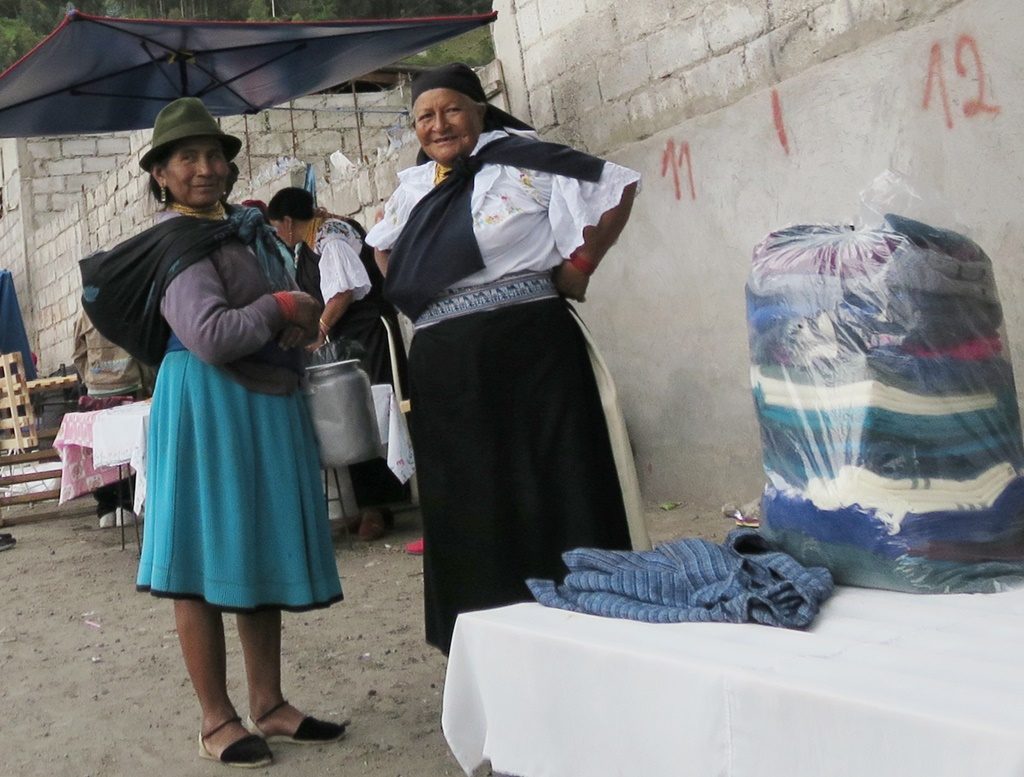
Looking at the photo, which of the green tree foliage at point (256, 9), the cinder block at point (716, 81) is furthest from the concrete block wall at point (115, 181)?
the green tree foliage at point (256, 9)

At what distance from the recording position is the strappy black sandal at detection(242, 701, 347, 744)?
10.5 ft

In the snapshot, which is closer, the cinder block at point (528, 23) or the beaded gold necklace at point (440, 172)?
the beaded gold necklace at point (440, 172)

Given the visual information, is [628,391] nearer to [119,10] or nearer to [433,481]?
[433,481]

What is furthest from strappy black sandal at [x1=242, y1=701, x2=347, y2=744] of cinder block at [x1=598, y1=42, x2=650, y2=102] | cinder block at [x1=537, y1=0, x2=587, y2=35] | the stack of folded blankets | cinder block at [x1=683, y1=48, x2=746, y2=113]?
cinder block at [x1=537, y1=0, x2=587, y2=35]

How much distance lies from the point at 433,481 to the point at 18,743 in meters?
1.60

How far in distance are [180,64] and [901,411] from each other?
6.32 m

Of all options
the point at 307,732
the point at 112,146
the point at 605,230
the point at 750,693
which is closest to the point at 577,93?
the point at 605,230

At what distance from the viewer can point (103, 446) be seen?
19.5ft

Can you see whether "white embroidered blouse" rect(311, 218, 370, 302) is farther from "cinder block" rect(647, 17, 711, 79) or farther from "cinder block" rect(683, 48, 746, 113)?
"cinder block" rect(683, 48, 746, 113)

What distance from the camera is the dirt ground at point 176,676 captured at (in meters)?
3.21

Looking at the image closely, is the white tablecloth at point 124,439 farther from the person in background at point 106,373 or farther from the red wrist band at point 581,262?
the red wrist band at point 581,262

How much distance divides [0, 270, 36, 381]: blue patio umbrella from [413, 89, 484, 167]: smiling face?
37.1 feet

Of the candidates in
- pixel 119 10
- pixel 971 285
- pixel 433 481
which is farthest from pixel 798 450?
pixel 119 10

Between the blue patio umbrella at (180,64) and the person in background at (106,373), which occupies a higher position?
the blue patio umbrella at (180,64)
